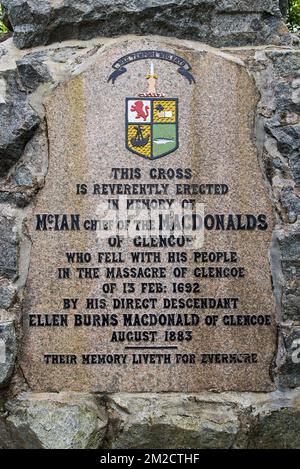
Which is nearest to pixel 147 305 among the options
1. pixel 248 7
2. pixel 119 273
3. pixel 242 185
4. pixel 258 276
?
pixel 119 273

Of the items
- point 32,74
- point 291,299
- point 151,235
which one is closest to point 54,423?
point 151,235

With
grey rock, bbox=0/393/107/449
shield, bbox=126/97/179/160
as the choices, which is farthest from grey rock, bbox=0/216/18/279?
shield, bbox=126/97/179/160

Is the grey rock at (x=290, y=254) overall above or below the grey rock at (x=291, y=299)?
above

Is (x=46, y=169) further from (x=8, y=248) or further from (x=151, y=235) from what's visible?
(x=151, y=235)

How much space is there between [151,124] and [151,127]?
16mm

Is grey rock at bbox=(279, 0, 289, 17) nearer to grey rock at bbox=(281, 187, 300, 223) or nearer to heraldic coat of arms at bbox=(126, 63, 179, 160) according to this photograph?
heraldic coat of arms at bbox=(126, 63, 179, 160)

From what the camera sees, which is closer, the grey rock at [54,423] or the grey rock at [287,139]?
the grey rock at [54,423]

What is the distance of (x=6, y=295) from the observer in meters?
2.61

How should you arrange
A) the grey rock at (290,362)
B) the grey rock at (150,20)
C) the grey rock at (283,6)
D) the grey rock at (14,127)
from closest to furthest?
1. the grey rock at (290,362)
2. the grey rock at (14,127)
3. the grey rock at (150,20)
4. the grey rock at (283,6)

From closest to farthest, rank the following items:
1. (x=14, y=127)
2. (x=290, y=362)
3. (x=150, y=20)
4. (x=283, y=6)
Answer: (x=290, y=362) < (x=14, y=127) < (x=150, y=20) < (x=283, y=6)

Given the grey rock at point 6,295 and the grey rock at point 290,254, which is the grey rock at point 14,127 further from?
the grey rock at point 290,254

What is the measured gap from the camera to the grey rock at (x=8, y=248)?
264 cm

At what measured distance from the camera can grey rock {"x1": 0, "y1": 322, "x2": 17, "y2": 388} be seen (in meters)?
2.55

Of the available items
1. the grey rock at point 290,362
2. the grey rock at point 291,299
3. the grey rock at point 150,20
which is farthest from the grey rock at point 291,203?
the grey rock at point 150,20
